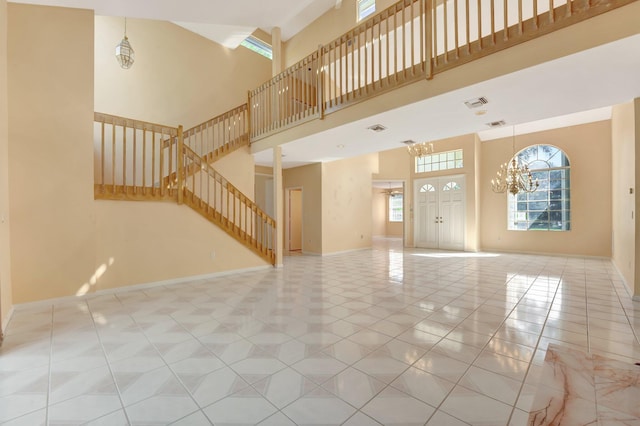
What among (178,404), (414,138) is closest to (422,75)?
(414,138)

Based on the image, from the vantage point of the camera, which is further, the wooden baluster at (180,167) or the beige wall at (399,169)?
the beige wall at (399,169)

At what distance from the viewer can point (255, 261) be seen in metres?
5.94

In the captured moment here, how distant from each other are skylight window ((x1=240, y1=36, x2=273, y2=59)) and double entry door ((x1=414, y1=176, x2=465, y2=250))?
6.31 metres

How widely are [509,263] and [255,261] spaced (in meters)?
5.76

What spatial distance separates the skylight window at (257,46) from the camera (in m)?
7.97

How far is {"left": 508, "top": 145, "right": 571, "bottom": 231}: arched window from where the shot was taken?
766 cm

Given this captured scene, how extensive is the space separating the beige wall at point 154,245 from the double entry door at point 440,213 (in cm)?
655

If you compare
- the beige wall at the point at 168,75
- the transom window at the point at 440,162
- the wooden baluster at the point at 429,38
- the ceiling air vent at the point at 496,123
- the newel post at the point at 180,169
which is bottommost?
the newel post at the point at 180,169

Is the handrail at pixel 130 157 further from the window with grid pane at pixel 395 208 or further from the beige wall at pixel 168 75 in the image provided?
the window with grid pane at pixel 395 208

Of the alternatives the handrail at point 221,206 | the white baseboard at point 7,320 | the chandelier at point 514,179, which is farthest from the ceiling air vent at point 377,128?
the white baseboard at point 7,320

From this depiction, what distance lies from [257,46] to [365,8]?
324cm

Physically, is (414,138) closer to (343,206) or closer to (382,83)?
(382,83)

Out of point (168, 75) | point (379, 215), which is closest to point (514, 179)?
point (379, 215)

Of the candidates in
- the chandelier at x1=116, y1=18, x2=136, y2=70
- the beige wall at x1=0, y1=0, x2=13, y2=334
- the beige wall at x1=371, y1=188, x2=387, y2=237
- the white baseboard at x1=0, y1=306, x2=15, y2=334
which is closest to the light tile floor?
the white baseboard at x1=0, y1=306, x2=15, y2=334
